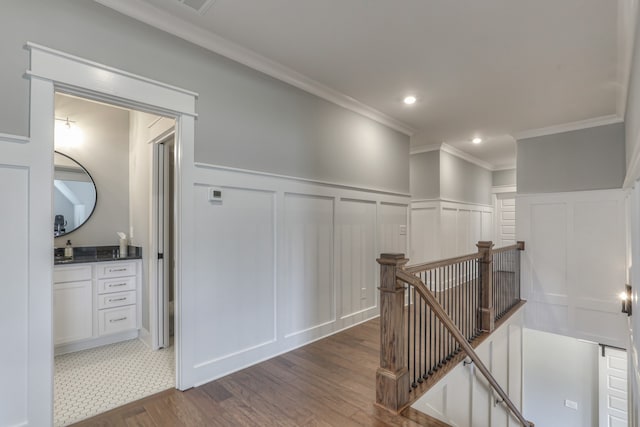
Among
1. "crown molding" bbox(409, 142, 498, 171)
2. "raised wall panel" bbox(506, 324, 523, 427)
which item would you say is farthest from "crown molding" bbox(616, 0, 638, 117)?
"raised wall panel" bbox(506, 324, 523, 427)

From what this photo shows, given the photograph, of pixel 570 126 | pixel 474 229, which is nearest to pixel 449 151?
pixel 570 126

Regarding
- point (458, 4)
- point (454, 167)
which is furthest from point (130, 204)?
point (454, 167)

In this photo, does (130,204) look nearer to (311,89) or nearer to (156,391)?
(156,391)

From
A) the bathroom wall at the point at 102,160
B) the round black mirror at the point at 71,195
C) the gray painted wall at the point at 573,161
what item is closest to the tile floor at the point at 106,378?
the bathroom wall at the point at 102,160

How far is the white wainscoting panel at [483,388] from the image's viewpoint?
264 centimetres

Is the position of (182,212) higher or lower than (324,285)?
higher

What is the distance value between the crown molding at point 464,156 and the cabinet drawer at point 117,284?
17.0ft

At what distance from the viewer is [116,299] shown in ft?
10.6

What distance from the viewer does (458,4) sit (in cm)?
199

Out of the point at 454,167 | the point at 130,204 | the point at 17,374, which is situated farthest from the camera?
the point at 454,167

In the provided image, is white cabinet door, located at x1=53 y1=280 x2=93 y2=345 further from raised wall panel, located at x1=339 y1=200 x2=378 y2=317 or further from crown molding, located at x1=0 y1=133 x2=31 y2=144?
raised wall panel, located at x1=339 y1=200 x2=378 y2=317

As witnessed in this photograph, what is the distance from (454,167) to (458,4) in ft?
14.4

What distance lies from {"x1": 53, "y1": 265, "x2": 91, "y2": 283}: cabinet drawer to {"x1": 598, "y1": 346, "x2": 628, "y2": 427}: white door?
7.02 metres

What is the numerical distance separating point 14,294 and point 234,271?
129 cm
